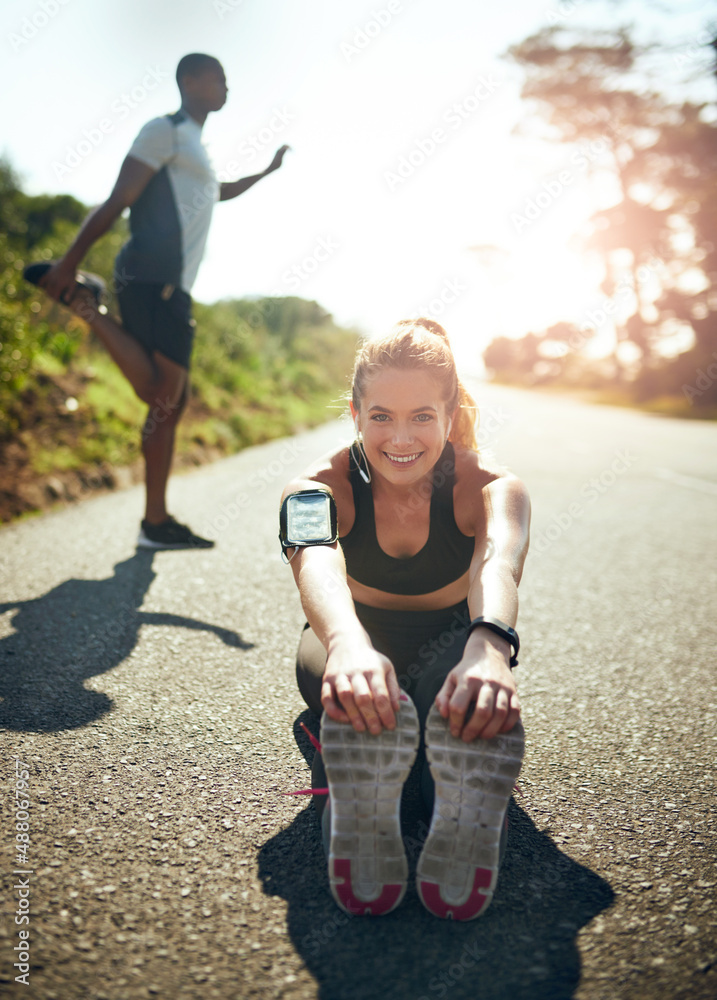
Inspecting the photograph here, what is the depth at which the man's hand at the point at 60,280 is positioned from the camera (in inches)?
128

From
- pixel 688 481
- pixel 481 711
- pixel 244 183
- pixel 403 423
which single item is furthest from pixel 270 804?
pixel 688 481

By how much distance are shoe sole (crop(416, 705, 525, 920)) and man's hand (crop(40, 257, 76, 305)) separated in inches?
119

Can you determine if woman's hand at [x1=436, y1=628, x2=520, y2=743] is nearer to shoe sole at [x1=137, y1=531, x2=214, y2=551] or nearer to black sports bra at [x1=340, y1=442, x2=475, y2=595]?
black sports bra at [x1=340, y1=442, x2=475, y2=595]

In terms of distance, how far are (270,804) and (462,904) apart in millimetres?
558

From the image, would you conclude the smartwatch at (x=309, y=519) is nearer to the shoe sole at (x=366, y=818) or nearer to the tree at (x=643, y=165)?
the shoe sole at (x=366, y=818)

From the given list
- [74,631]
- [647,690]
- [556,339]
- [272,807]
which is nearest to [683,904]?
[272,807]

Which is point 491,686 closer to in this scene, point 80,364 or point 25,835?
point 25,835

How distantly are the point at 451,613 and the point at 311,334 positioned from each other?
1096 inches

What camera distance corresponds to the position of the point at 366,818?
124 centimetres

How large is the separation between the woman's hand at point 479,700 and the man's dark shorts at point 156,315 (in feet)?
9.07

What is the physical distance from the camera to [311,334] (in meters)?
28.7

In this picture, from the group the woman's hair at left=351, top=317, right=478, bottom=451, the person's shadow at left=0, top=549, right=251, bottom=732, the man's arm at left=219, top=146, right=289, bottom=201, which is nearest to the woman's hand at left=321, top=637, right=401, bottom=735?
the woman's hair at left=351, top=317, right=478, bottom=451

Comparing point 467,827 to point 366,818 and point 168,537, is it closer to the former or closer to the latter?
point 366,818

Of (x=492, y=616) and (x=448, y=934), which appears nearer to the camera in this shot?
(x=448, y=934)
